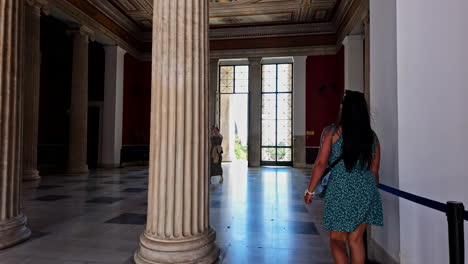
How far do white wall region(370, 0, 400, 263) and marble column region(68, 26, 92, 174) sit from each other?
9806 millimetres

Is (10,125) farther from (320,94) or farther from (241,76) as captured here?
(241,76)

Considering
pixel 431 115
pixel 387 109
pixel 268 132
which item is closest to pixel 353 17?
pixel 268 132

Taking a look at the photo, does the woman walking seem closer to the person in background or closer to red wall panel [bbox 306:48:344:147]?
the person in background

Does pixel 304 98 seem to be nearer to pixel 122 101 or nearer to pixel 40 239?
pixel 122 101

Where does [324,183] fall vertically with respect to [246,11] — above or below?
below

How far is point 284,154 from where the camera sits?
1377cm

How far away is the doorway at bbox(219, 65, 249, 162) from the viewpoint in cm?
1536

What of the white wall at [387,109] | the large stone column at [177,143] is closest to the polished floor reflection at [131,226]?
the large stone column at [177,143]

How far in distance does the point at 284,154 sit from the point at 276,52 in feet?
15.1

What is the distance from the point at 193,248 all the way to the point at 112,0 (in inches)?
425

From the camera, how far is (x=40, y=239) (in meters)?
3.39

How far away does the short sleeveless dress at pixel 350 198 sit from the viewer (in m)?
1.99

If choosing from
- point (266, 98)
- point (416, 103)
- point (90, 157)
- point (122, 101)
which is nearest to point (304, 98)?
point (266, 98)

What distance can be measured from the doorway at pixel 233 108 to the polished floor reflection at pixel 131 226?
810 centimetres
